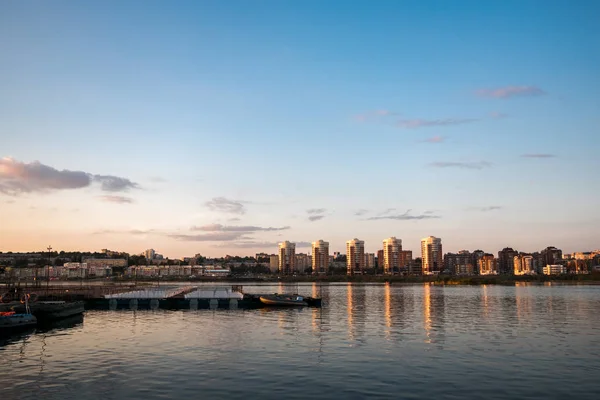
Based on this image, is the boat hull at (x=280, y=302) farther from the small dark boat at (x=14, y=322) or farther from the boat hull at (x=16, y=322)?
the small dark boat at (x=14, y=322)

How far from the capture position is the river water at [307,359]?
32438 mm

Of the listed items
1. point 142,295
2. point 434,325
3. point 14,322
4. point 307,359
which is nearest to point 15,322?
point 14,322

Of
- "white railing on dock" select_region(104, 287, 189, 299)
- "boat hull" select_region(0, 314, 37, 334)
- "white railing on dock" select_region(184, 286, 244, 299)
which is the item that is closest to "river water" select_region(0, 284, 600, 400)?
"boat hull" select_region(0, 314, 37, 334)

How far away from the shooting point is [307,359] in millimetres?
43000

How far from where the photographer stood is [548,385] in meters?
33.9

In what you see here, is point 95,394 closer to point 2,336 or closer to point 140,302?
point 2,336

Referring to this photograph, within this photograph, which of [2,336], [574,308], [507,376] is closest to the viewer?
[507,376]

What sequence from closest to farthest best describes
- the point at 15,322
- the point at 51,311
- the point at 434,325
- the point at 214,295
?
the point at 15,322
the point at 434,325
the point at 51,311
the point at 214,295

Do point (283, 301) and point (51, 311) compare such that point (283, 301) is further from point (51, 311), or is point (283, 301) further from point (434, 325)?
point (51, 311)

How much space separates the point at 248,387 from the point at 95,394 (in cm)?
993

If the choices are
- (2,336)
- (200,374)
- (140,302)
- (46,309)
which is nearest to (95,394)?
(200,374)

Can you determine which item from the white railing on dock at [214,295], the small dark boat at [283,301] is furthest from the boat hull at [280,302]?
the white railing on dock at [214,295]

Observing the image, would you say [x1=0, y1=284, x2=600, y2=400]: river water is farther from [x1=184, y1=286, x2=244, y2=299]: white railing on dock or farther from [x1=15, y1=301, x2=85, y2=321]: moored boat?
[x1=184, y1=286, x2=244, y2=299]: white railing on dock

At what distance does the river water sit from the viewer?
32.4m
